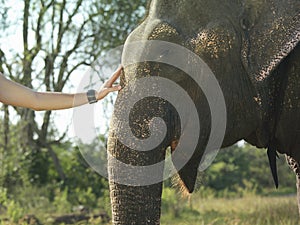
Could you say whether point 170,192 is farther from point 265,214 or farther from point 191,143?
point 191,143

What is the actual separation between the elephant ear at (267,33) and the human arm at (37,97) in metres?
0.95

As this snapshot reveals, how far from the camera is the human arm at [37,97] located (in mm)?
3887

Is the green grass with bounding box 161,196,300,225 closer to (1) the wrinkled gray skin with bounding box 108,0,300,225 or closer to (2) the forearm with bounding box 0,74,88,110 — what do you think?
(1) the wrinkled gray skin with bounding box 108,0,300,225

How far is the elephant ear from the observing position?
15.1 ft

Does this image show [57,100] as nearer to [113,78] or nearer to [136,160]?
[113,78]

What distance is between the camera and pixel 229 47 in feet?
14.9

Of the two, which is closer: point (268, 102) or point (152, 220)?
point (152, 220)

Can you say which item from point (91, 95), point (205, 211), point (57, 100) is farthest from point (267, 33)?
point (205, 211)

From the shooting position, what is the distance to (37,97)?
3992 millimetres

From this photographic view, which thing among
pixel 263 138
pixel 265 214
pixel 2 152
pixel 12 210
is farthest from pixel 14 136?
pixel 263 138

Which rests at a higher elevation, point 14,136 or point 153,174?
point 14,136

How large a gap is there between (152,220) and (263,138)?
1.14 m

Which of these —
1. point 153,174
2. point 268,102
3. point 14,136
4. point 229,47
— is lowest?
point 153,174

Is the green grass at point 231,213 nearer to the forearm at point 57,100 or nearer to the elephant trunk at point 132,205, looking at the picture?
the elephant trunk at point 132,205
